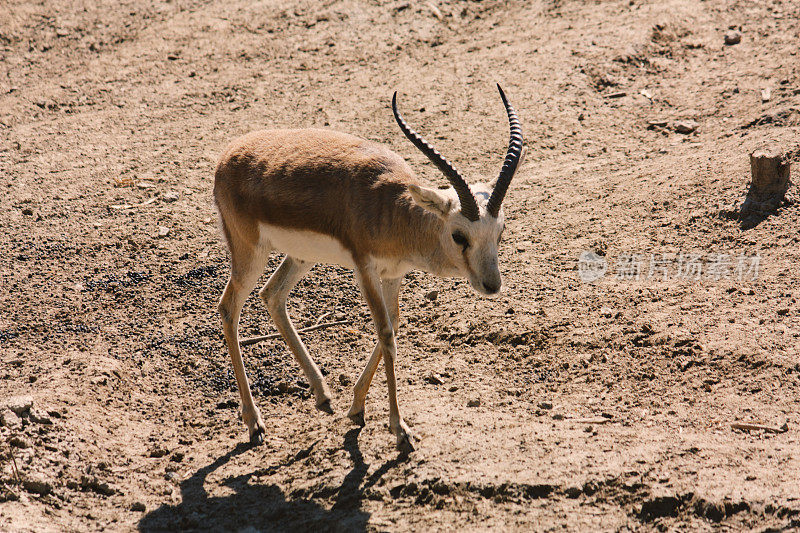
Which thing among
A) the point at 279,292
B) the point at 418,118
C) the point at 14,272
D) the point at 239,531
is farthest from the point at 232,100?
the point at 239,531

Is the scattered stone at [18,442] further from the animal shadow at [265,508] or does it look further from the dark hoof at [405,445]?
the dark hoof at [405,445]

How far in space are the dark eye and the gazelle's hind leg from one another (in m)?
1.91

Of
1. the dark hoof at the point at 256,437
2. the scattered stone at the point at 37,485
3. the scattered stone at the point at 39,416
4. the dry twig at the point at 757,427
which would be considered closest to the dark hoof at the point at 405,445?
the dark hoof at the point at 256,437

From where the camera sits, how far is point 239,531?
587cm

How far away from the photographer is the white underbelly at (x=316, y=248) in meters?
6.70

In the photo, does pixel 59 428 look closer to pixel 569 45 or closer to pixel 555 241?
pixel 555 241

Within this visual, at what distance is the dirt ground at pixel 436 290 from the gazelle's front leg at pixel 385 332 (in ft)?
0.63

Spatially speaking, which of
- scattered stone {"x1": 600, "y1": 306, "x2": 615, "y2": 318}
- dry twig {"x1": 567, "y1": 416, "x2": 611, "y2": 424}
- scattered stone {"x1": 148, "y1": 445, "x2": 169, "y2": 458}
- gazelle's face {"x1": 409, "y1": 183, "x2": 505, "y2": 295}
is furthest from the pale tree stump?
scattered stone {"x1": 148, "y1": 445, "x2": 169, "y2": 458}

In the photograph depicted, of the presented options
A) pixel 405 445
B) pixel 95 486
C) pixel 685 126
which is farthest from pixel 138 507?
pixel 685 126

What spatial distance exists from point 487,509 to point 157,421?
130 inches

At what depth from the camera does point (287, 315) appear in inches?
299

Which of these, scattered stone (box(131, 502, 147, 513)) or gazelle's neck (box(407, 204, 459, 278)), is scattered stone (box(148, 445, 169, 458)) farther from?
gazelle's neck (box(407, 204, 459, 278))

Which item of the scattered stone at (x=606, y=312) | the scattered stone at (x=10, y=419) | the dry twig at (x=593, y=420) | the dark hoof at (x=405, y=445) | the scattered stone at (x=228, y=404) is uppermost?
the scattered stone at (x=606, y=312)

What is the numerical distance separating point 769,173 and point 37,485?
732 cm
